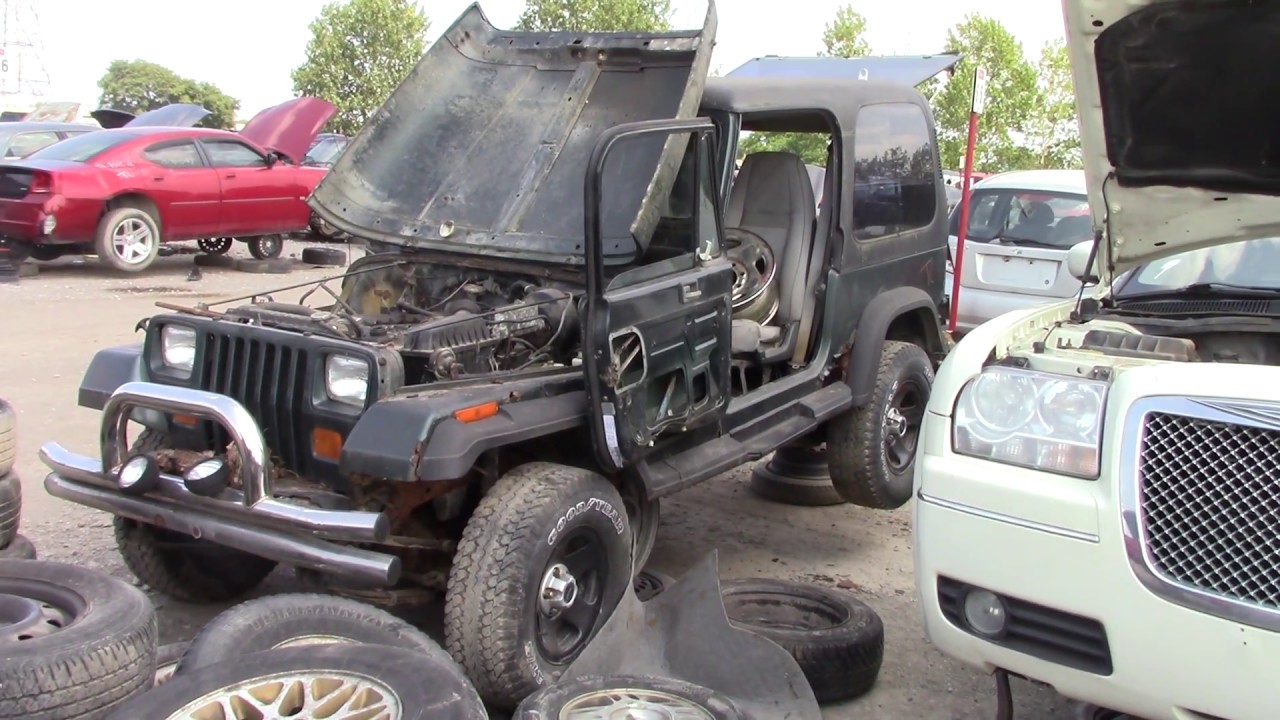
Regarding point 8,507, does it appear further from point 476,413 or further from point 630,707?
point 630,707

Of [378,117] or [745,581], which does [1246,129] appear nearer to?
[745,581]

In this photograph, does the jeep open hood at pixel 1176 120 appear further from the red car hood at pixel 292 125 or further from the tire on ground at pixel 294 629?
the red car hood at pixel 292 125

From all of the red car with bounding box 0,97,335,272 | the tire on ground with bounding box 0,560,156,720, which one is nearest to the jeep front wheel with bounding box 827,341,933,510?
the tire on ground with bounding box 0,560,156,720

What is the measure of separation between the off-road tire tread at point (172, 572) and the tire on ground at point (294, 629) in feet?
3.90

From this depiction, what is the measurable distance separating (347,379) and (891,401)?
9.25ft

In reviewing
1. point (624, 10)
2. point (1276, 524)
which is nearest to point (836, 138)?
point (1276, 524)

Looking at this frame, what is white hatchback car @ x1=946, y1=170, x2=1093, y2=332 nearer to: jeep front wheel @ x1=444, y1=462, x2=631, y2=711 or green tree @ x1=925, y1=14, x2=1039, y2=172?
jeep front wheel @ x1=444, y1=462, x2=631, y2=711

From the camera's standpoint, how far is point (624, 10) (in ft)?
116

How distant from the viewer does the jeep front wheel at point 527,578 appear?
3400 millimetres

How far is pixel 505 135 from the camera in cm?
492

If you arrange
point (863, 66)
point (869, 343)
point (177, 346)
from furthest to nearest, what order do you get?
point (863, 66)
point (869, 343)
point (177, 346)

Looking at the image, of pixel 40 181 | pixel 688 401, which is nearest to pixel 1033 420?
pixel 688 401

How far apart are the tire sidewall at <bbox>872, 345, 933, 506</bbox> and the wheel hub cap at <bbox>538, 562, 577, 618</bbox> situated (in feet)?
6.99

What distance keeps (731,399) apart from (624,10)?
32.9m
